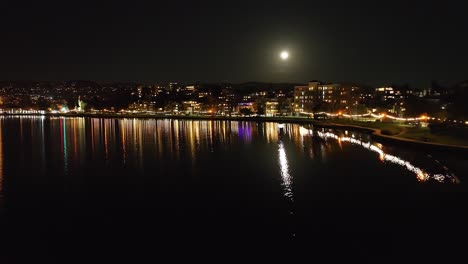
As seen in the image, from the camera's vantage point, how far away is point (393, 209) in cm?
1353

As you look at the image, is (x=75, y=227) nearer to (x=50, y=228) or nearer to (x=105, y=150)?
(x=50, y=228)

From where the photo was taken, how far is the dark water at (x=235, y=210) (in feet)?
33.5

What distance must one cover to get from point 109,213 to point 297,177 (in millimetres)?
8545

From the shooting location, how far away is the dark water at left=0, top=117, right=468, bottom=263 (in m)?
10.2

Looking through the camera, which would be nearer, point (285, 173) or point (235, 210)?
point (235, 210)

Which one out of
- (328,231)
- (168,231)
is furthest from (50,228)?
(328,231)

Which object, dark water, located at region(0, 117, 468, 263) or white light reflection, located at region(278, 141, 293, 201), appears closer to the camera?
dark water, located at region(0, 117, 468, 263)

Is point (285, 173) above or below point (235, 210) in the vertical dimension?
above

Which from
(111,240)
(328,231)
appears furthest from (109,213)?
(328,231)

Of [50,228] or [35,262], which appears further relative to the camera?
[50,228]

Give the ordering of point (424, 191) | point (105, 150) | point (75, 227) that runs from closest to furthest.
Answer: point (75, 227)
point (424, 191)
point (105, 150)

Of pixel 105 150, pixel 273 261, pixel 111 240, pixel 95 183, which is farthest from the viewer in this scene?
pixel 105 150

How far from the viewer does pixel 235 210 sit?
531 inches

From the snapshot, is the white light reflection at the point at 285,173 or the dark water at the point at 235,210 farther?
the white light reflection at the point at 285,173
